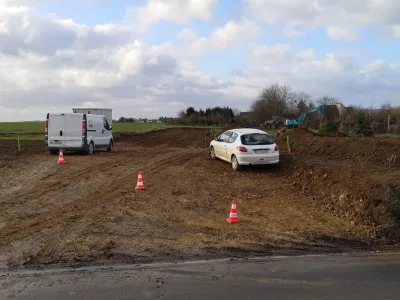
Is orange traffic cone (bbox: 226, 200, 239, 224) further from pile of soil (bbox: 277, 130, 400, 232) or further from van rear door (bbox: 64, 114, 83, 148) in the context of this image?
van rear door (bbox: 64, 114, 83, 148)

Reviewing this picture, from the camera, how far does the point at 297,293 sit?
196 inches

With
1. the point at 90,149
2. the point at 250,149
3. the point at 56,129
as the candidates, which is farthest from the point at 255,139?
the point at 56,129

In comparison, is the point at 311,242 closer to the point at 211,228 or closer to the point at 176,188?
the point at 211,228

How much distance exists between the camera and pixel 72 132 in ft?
64.8

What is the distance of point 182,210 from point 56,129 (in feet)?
40.6

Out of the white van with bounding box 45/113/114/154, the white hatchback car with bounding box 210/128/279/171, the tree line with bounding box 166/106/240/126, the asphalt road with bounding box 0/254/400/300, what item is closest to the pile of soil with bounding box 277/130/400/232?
the white hatchback car with bounding box 210/128/279/171

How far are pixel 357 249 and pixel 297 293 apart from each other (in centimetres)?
264

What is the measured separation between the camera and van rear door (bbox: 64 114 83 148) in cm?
1967

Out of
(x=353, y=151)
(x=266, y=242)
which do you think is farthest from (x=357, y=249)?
(x=353, y=151)

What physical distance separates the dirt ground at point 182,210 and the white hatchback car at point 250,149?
0.47 meters

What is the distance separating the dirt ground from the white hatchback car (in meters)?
0.47

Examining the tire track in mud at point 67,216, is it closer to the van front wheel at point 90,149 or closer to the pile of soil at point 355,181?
the pile of soil at point 355,181

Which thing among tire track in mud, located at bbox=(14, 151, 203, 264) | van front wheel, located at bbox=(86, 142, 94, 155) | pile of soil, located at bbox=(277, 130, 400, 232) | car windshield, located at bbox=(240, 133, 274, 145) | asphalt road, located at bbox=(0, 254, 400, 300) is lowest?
asphalt road, located at bbox=(0, 254, 400, 300)

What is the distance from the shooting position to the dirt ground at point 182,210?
6.81m
